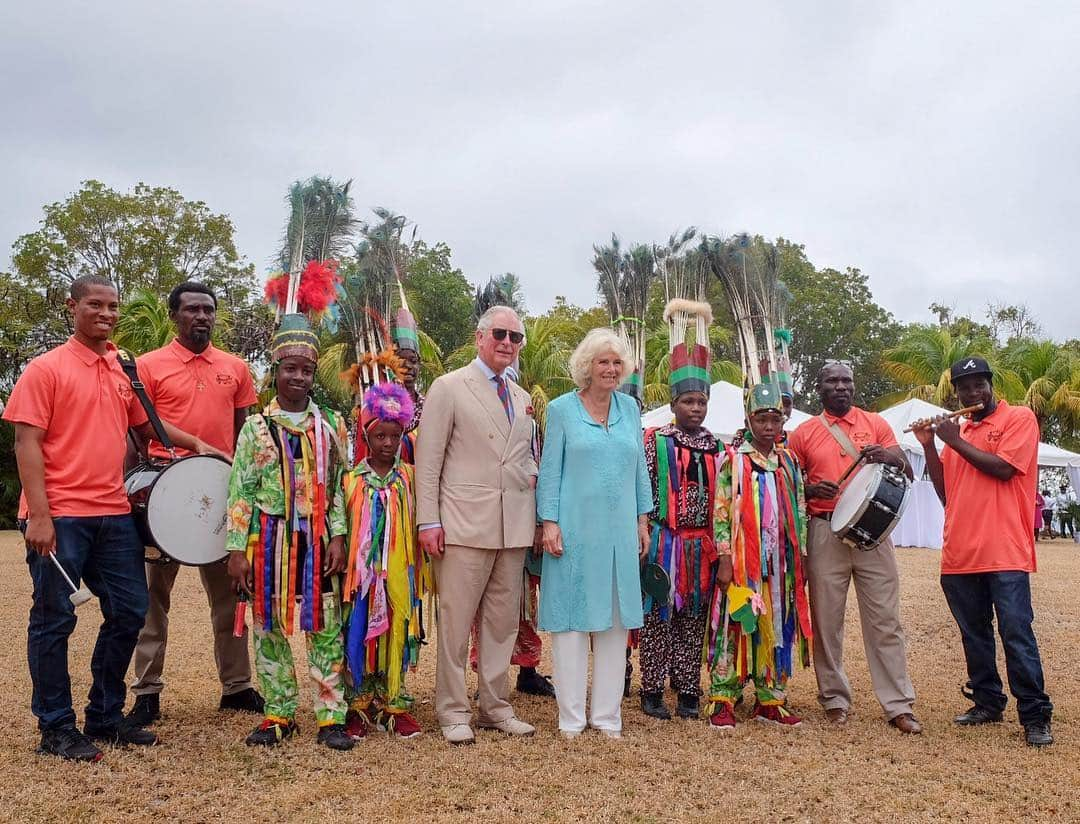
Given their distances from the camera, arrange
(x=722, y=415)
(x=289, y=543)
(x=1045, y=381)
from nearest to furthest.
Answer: (x=289, y=543) < (x=722, y=415) < (x=1045, y=381)

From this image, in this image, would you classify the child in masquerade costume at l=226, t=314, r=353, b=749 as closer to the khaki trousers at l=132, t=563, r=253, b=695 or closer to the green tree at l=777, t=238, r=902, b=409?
the khaki trousers at l=132, t=563, r=253, b=695

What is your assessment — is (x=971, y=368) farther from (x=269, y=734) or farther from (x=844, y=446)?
(x=269, y=734)

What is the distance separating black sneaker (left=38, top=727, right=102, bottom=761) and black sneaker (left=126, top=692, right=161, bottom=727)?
1.84ft

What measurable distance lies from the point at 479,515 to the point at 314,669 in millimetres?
1162

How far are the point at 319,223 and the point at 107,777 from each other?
12.1ft

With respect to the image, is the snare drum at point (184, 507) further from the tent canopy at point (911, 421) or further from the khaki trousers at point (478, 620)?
the tent canopy at point (911, 421)

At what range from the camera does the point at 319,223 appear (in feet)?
21.1

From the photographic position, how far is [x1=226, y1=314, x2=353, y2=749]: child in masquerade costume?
15.6 ft

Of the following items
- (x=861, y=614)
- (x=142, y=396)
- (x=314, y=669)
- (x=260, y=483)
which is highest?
(x=142, y=396)

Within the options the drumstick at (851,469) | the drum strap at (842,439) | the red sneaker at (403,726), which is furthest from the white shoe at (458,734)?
the drum strap at (842,439)

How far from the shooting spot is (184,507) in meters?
4.80

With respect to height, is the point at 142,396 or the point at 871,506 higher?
the point at 142,396

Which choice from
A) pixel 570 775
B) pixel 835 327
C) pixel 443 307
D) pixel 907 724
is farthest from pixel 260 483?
pixel 835 327

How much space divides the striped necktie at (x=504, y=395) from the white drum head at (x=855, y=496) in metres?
1.99
